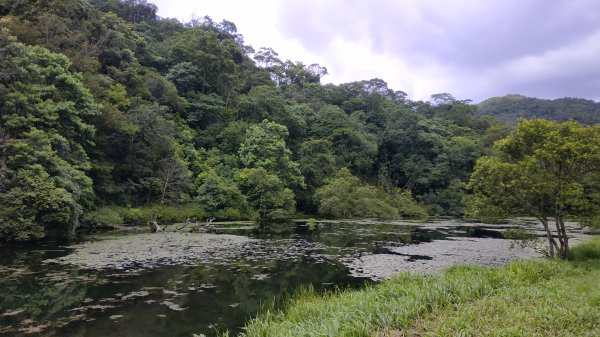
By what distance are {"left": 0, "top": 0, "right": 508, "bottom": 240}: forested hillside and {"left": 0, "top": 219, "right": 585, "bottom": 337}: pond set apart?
20.8ft

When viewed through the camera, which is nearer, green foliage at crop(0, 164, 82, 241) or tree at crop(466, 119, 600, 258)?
tree at crop(466, 119, 600, 258)

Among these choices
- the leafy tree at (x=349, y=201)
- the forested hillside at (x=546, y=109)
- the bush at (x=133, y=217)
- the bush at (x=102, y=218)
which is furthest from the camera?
the forested hillside at (x=546, y=109)

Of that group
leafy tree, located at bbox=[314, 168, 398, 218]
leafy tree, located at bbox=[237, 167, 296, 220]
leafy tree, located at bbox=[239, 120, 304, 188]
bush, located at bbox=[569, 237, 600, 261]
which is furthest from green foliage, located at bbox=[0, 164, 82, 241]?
leafy tree, located at bbox=[314, 168, 398, 218]

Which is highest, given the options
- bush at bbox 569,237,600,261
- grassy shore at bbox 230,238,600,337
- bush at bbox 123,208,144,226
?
bush at bbox 123,208,144,226

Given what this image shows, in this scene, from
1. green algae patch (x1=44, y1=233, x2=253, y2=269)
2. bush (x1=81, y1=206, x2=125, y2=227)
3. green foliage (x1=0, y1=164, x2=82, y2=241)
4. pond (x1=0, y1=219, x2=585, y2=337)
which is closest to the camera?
pond (x1=0, y1=219, x2=585, y2=337)

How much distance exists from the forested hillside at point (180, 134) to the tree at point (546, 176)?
22.3 meters

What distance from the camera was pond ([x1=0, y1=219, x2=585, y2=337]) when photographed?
31.5 ft

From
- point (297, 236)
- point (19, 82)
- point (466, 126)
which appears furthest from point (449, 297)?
point (466, 126)

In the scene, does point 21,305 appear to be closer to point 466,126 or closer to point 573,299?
point 573,299

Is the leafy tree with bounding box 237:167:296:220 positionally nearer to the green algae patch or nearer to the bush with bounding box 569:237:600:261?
the green algae patch

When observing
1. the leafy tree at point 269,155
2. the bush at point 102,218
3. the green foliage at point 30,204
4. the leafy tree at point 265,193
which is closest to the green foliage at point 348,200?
the leafy tree at point 269,155

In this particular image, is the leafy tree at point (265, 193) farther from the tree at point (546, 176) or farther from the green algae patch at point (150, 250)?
the tree at point (546, 176)

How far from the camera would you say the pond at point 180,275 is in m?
9.61

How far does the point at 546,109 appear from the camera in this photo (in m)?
108
